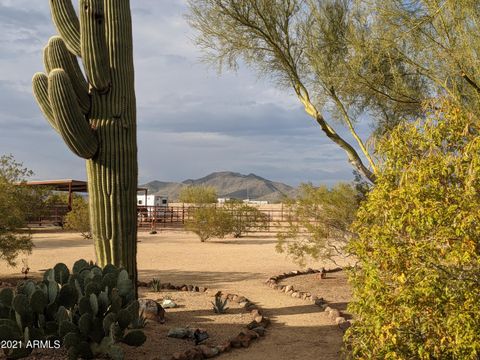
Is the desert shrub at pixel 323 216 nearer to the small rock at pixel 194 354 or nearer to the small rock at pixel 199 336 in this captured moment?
the small rock at pixel 199 336

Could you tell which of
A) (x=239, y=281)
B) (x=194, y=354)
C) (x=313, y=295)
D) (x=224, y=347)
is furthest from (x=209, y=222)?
(x=194, y=354)

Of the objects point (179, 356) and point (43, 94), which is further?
point (43, 94)

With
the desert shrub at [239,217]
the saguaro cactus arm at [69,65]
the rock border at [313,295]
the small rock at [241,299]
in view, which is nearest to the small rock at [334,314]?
the rock border at [313,295]

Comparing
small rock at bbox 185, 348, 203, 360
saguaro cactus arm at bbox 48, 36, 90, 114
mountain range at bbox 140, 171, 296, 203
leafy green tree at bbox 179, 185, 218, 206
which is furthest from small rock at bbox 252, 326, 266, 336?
mountain range at bbox 140, 171, 296, 203

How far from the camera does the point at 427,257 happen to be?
3.91 meters

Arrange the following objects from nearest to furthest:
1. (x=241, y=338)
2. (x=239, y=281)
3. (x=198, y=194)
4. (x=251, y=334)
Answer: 1. (x=241, y=338)
2. (x=251, y=334)
3. (x=239, y=281)
4. (x=198, y=194)

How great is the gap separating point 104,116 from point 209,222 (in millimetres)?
16275

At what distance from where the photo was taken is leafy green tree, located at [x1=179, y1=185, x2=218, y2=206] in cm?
3253

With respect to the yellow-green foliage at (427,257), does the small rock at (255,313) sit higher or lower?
lower

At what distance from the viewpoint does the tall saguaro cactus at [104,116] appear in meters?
6.96

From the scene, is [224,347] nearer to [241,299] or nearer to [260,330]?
[260,330]

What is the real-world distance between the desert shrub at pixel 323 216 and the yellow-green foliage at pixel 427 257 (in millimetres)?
6869

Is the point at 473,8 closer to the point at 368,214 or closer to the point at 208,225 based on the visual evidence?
the point at 368,214

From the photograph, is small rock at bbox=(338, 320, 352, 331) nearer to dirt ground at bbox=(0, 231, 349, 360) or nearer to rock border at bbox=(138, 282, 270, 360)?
dirt ground at bbox=(0, 231, 349, 360)
